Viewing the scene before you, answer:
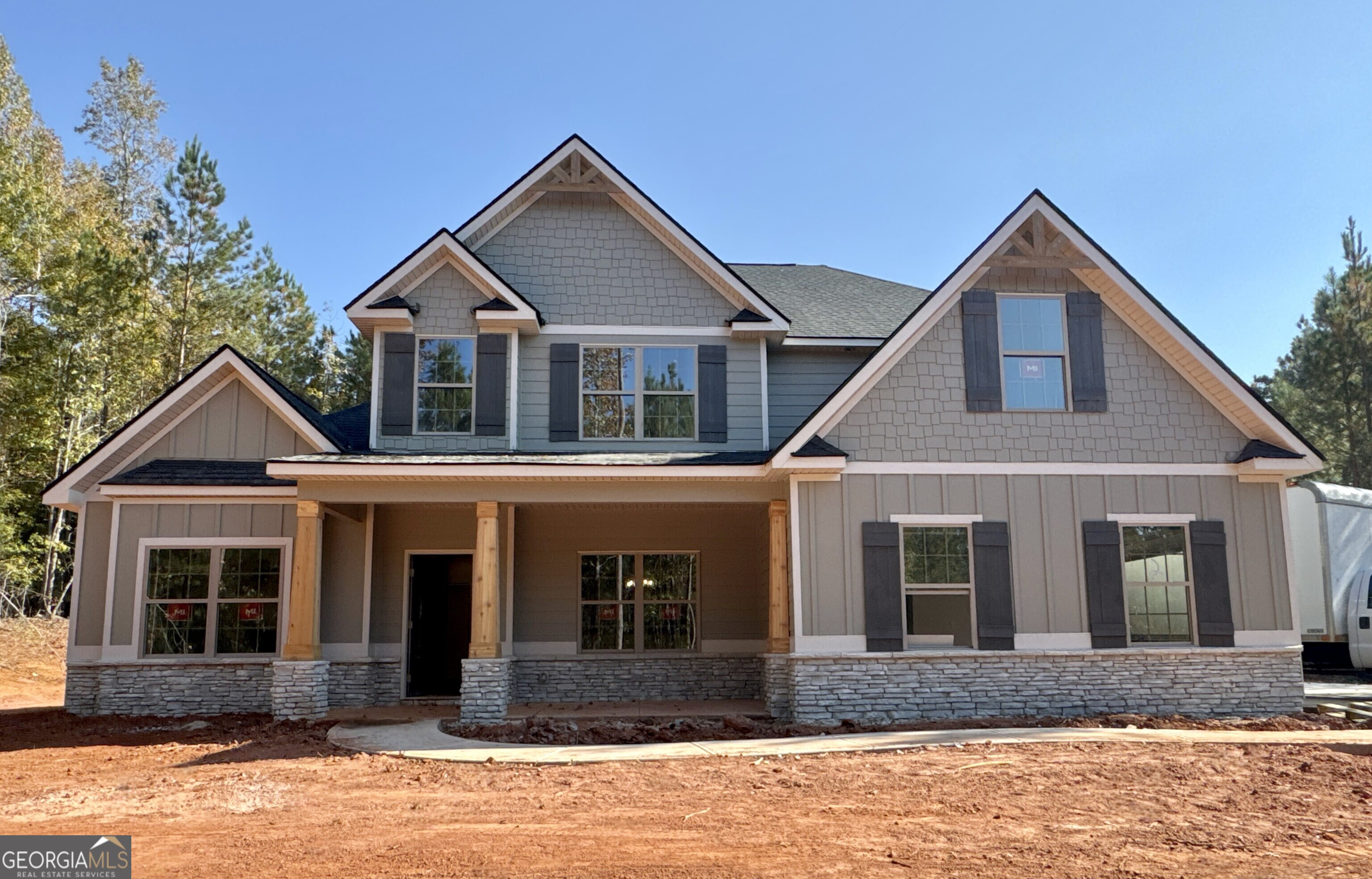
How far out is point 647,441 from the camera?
14430 millimetres

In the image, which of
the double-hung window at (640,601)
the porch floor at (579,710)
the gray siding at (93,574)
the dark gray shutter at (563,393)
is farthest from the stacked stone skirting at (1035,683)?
the gray siding at (93,574)

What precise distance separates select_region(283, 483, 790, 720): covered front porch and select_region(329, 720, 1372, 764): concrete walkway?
2947 millimetres

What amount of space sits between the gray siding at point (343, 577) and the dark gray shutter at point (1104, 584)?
9.69 metres

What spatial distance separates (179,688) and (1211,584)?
13468 millimetres

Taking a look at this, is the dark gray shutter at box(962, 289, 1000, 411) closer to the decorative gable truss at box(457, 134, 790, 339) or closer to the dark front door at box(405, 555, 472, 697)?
the decorative gable truss at box(457, 134, 790, 339)

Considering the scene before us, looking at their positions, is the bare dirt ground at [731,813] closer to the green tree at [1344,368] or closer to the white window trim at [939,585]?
the white window trim at [939,585]

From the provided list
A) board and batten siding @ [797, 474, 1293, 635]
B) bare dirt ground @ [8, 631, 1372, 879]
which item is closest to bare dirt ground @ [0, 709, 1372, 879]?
bare dirt ground @ [8, 631, 1372, 879]

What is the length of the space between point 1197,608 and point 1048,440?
2729 mm

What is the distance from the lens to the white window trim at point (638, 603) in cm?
1469

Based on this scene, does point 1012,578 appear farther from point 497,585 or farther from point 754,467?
point 497,585

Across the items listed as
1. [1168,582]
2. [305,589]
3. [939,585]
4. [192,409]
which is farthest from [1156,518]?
[192,409]

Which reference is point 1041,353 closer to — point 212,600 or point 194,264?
point 212,600

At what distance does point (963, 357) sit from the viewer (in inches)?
508

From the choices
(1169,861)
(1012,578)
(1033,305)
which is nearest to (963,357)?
(1033,305)
